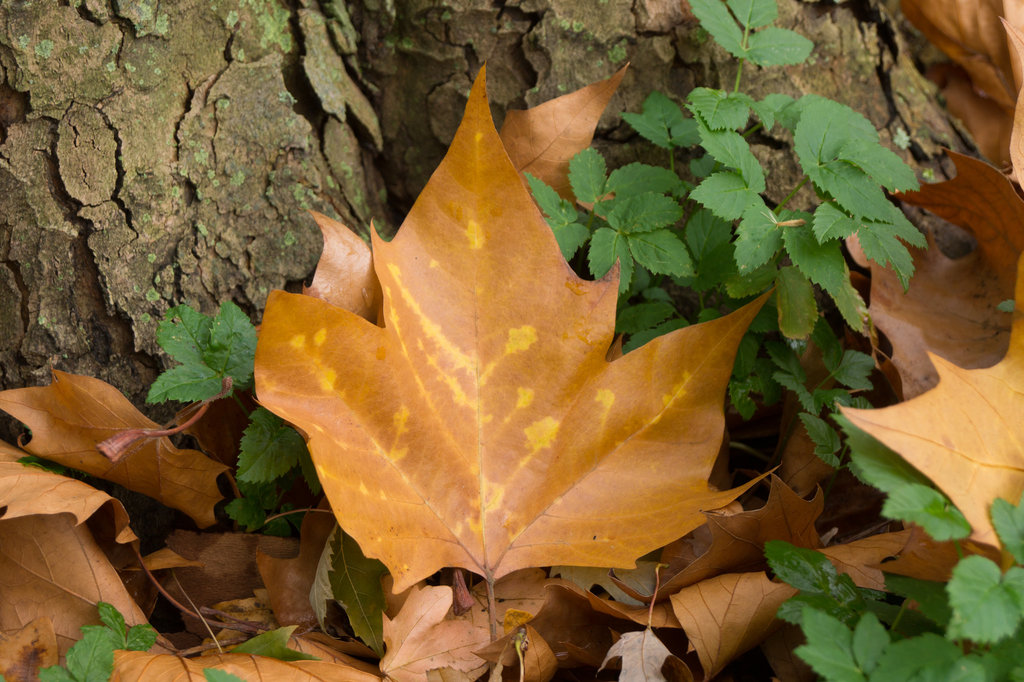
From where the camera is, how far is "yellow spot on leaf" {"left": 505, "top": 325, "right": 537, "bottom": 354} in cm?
120

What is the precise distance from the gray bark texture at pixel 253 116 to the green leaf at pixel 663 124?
99 millimetres

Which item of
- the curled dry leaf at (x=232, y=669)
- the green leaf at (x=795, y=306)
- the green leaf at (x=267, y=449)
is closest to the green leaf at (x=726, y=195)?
the green leaf at (x=795, y=306)

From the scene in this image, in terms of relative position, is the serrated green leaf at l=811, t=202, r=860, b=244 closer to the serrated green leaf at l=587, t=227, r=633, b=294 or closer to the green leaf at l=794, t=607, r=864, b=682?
the serrated green leaf at l=587, t=227, r=633, b=294

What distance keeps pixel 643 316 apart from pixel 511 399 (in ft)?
A: 1.29

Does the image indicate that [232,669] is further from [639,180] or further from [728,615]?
[639,180]

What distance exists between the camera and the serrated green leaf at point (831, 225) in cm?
123

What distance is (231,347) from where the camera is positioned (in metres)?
1.32

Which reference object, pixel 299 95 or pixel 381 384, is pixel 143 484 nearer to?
pixel 381 384

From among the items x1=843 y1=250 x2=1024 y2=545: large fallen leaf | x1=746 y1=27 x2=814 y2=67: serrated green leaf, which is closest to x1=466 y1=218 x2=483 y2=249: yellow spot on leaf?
x1=843 y1=250 x2=1024 y2=545: large fallen leaf

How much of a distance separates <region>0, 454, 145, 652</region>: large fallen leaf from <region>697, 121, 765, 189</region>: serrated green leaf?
118 centimetres

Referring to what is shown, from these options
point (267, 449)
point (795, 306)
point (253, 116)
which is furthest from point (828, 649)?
point (253, 116)

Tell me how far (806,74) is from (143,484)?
1650 millimetres

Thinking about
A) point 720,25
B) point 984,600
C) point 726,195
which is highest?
point 720,25

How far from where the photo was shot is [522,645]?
3.65 ft
